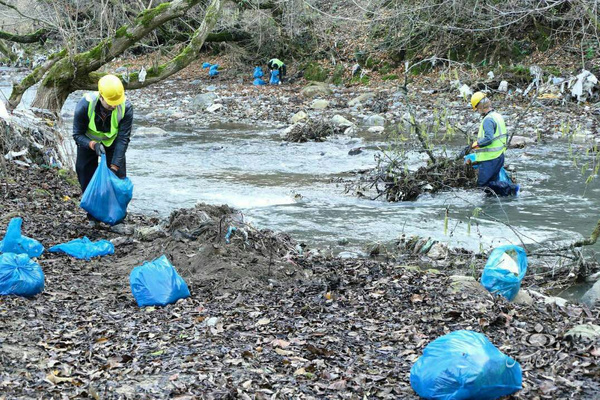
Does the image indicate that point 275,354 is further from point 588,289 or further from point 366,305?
point 588,289

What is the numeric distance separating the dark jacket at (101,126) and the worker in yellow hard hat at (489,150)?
4454 millimetres

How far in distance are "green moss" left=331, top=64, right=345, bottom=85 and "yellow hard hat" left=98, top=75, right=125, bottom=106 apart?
14308 millimetres

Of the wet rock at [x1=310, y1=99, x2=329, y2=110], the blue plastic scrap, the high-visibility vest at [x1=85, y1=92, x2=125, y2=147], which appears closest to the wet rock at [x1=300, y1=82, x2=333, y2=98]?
the wet rock at [x1=310, y1=99, x2=329, y2=110]

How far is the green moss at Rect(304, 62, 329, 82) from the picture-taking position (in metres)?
20.7

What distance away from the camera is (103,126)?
6480mm

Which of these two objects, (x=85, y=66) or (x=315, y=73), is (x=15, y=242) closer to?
(x=85, y=66)

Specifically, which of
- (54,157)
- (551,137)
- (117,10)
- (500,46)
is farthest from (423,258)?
(500,46)

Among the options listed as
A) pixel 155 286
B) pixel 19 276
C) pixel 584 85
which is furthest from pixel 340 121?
pixel 19 276

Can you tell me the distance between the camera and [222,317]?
14.6 feet

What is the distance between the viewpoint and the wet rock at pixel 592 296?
4965mm

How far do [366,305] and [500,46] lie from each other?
14859mm

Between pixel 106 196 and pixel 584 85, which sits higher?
pixel 106 196

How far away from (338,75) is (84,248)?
15375mm

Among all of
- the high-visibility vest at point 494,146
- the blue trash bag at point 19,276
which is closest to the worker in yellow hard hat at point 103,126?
the blue trash bag at point 19,276
